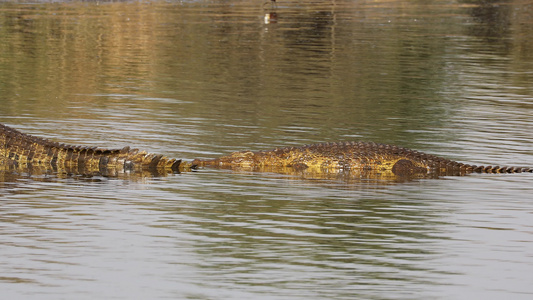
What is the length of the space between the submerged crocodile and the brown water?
2.24 feet

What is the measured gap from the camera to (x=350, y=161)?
18078 millimetres

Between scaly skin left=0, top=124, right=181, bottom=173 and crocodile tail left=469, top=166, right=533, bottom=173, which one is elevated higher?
scaly skin left=0, top=124, right=181, bottom=173

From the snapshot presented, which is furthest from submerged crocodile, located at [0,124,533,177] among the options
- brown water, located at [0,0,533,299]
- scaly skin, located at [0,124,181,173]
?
brown water, located at [0,0,533,299]

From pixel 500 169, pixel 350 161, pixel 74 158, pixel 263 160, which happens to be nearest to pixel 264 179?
pixel 263 160

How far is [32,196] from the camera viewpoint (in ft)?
49.2

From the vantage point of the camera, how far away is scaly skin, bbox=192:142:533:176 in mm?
17891

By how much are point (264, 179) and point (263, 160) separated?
1.22m

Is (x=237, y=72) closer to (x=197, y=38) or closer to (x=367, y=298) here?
(x=197, y=38)

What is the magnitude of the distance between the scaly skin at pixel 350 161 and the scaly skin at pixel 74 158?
0.76m

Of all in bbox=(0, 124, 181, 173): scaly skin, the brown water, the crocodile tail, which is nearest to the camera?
the brown water

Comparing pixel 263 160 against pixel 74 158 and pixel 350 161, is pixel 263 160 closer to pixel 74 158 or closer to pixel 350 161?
pixel 350 161

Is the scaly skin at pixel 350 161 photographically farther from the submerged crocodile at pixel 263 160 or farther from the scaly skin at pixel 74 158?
the scaly skin at pixel 74 158

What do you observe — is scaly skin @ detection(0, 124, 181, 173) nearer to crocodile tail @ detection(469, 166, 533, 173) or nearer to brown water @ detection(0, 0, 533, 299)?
brown water @ detection(0, 0, 533, 299)

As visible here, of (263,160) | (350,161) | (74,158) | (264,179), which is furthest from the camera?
(263,160)
